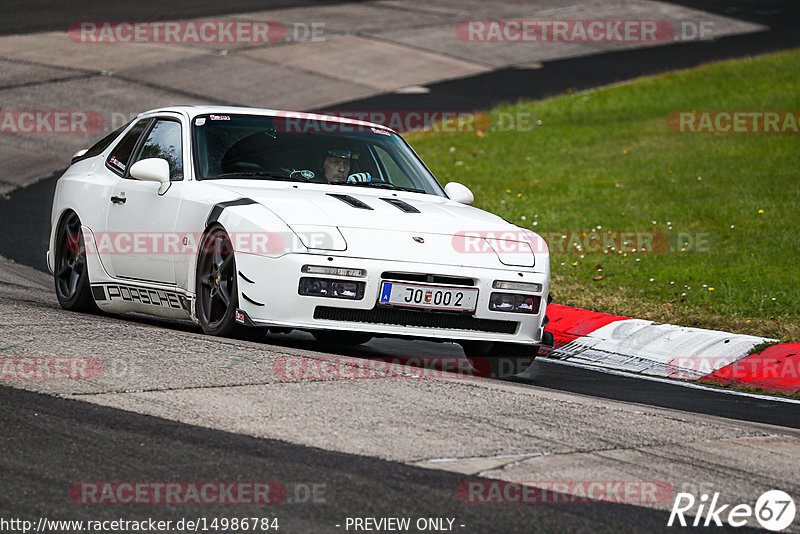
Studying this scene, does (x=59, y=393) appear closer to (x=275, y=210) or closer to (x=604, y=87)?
(x=275, y=210)

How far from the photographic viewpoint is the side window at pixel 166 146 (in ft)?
25.5

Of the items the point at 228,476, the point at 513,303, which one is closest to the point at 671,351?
the point at 513,303

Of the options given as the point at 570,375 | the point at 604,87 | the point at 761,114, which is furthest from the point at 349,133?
the point at 604,87

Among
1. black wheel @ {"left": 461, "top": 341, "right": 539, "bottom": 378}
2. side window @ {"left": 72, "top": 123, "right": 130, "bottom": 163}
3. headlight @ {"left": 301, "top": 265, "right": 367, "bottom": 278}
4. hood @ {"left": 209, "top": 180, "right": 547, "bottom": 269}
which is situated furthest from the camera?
side window @ {"left": 72, "top": 123, "right": 130, "bottom": 163}

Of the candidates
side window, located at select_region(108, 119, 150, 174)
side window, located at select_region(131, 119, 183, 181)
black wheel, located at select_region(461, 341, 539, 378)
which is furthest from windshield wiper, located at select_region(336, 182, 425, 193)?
side window, located at select_region(108, 119, 150, 174)

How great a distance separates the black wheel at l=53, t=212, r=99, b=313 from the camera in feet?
27.7

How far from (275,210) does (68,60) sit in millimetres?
17095

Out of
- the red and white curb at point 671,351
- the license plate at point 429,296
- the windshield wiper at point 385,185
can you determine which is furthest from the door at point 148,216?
the red and white curb at point 671,351

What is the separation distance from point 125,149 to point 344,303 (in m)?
2.77

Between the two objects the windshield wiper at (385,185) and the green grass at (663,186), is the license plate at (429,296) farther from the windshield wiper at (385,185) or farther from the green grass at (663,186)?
the green grass at (663,186)

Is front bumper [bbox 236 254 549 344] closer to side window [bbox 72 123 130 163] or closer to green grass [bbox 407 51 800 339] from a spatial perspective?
side window [bbox 72 123 130 163]

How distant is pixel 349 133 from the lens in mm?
8148

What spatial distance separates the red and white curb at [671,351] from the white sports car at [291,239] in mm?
1562

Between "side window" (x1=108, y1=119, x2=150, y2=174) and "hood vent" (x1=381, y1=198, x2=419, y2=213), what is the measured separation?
6.68 feet
